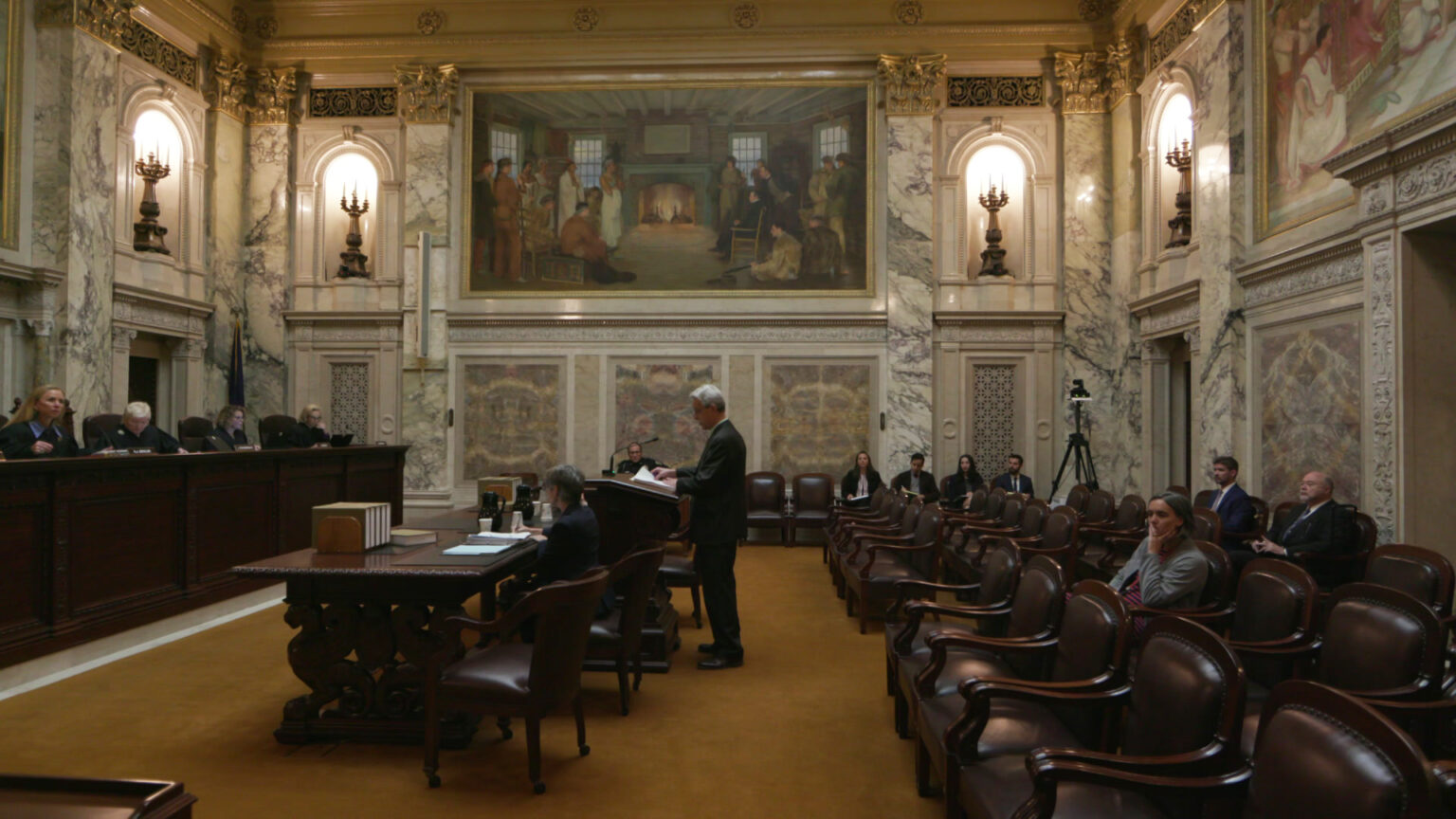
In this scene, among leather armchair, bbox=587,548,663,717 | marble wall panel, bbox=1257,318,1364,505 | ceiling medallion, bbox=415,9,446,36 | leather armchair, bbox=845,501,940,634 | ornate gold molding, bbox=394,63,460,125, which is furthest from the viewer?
ceiling medallion, bbox=415,9,446,36

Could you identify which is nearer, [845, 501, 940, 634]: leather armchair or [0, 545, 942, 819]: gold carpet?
[0, 545, 942, 819]: gold carpet

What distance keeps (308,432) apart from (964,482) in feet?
26.6

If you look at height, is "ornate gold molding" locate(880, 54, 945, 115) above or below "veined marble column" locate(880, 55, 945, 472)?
above

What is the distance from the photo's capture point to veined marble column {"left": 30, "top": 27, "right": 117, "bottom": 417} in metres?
9.77

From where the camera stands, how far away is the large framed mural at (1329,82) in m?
6.14

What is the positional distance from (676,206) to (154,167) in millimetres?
6975

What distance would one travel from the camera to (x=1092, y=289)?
1230 cm

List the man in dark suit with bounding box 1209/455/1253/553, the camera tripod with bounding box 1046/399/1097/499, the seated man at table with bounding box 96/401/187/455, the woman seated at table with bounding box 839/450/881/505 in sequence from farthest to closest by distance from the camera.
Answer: the woman seated at table with bounding box 839/450/881/505, the camera tripod with bounding box 1046/399/1097/499, the seated man at table with bounding box 96/401/187/455, the man in dark suit with bounding box 1209/455/1253/553

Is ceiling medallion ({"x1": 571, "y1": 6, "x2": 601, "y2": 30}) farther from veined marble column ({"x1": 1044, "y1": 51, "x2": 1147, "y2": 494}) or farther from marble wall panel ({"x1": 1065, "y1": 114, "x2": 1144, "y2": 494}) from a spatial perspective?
marble wall panel ({"x1": 1065, "y1": 114, "x2": 1144, "y2": 494})

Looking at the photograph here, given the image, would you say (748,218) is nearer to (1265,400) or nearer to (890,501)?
(890,501)

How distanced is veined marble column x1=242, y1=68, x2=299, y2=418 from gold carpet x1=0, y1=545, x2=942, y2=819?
8252 mm

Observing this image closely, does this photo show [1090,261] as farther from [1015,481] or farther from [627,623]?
[627,623]

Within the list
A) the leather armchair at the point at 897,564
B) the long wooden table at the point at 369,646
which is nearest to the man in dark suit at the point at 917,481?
the leather armchair at the point at 897,564

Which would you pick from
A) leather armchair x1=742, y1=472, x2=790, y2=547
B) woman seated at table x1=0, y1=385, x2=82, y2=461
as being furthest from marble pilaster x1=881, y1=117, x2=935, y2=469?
woman seated at table x1=0, y1=385, x2=82, y2=461
